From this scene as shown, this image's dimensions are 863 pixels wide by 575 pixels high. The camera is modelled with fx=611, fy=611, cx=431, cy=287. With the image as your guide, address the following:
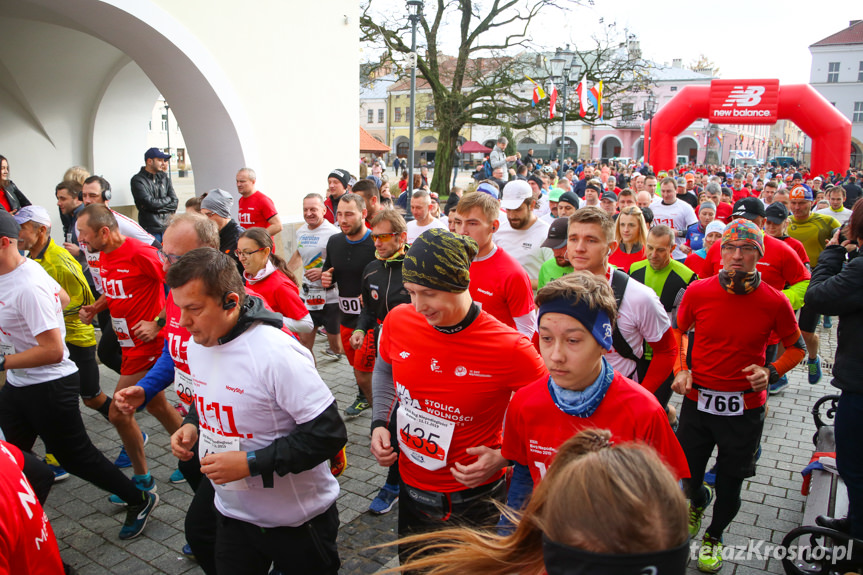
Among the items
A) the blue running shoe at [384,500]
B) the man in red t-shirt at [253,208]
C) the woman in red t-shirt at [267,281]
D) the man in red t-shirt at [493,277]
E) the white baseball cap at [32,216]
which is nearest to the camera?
the man in red t-shirt at [493,277]

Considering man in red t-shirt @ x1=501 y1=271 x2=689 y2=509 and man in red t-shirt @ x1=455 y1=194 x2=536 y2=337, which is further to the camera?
man in red t-shirt @ x1=455 y1=194 x2=536 y2=337

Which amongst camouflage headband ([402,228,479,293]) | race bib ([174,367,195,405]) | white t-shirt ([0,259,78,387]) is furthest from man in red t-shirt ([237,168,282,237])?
camouflage headband ([402,228,479,293])

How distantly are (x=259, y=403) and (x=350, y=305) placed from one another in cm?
356

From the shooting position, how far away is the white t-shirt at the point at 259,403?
2535mm

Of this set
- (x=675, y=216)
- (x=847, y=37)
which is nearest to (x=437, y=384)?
(x=675, y=216)

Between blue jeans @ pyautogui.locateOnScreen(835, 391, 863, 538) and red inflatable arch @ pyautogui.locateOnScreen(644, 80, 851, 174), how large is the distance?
23.2 metres

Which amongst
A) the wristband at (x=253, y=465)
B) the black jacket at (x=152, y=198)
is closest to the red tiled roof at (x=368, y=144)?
the black jacket at (x=152, y=198)

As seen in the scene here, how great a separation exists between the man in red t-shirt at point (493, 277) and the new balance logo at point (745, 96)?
926 inches

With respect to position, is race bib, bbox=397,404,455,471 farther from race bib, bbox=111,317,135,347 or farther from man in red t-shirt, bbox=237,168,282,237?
man in red t-shirt, bbox=237,168,282,237

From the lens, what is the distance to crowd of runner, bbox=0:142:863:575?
1.52m

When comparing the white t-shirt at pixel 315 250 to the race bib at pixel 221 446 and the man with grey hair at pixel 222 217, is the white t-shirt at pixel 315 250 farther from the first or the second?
the race bib at pixel 221 446

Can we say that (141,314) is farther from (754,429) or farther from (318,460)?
(754,429)

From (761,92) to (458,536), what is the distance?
87.4 ft

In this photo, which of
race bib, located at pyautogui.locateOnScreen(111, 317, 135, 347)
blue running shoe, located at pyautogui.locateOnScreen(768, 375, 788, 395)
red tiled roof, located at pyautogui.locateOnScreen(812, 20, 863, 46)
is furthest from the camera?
red tiled roof, located at pyautogui.locateOnScreen(812, 20, 863, 46)
